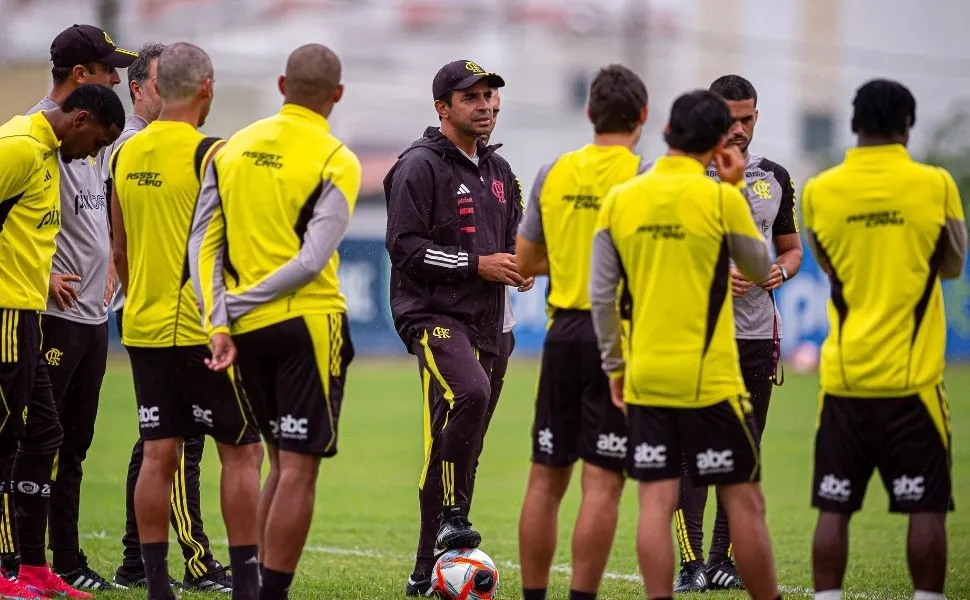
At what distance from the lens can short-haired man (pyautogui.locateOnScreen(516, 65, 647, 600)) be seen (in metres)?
6.49

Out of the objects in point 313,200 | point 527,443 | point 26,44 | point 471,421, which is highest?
point 26,44

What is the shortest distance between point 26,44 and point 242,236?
6167 cm

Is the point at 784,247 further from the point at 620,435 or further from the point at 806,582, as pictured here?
the point at 620,435

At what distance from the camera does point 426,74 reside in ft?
238

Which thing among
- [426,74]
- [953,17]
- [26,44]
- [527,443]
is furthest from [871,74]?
[527,443]

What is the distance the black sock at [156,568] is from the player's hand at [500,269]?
7.86ft

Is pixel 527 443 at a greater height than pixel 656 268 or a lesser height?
lesser

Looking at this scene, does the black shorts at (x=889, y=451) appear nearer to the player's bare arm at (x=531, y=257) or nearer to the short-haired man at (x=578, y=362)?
the short-haired man at (x=578, y=362)

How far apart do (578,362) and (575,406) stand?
0.21 meters

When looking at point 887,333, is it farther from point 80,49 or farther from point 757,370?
point 80,49

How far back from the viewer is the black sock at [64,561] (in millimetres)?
8148

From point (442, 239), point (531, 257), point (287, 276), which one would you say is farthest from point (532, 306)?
point (287, 276)

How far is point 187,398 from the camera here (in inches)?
275

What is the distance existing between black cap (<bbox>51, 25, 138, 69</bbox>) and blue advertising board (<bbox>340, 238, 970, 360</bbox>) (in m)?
18.5
